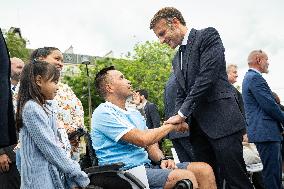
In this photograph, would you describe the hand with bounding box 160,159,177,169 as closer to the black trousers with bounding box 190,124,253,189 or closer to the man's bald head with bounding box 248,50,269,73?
the black trousers with bounding box 190,124,253,189

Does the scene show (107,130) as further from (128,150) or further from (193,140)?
(193,140)

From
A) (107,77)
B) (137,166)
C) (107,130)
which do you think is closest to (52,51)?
(107,77)

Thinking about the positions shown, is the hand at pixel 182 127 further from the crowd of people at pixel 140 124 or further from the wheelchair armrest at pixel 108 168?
the wheelchair armrest at pixel 108 168

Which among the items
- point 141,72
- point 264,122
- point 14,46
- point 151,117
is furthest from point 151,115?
point 141,72

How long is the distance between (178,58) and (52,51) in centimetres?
153

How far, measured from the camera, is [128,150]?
379 centimetres

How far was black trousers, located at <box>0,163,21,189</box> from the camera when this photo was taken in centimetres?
495

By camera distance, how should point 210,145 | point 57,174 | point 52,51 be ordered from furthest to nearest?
point 52,51 < point 210,145 < point 57,174

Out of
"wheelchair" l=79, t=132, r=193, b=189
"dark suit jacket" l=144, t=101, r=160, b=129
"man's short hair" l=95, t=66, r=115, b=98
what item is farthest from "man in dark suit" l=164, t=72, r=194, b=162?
"dark suit jacket" l=144, t=101, r=160, b=129

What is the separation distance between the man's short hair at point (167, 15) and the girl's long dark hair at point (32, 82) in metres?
1.30

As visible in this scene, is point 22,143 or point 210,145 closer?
point 22,143

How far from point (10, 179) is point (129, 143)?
2.05 metres

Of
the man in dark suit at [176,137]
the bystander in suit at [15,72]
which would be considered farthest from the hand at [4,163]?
the man in dark suit at [176,137]

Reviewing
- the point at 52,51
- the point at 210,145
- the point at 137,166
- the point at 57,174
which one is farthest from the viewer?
the point at 52,51
